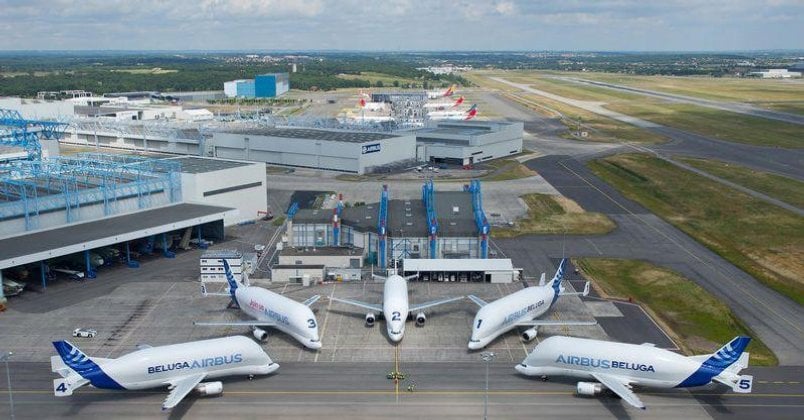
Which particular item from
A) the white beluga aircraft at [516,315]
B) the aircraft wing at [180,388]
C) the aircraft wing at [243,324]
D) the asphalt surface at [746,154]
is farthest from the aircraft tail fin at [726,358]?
the asphalt surface at [746,154]

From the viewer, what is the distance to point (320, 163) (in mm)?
160125

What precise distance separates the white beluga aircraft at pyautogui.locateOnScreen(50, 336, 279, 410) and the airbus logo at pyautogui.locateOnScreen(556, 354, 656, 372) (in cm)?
2400

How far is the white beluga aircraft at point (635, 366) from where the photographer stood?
4938 centimetres

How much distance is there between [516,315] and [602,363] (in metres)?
11.2

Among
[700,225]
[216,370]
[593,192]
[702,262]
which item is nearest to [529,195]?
[593,192]

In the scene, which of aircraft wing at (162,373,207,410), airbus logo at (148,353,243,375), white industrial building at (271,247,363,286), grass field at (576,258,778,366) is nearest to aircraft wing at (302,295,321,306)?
white industrial building at (271,247,363,286)

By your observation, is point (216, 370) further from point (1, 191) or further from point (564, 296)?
point (1, 191)

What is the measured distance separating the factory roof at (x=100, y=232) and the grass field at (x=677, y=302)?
175 ft

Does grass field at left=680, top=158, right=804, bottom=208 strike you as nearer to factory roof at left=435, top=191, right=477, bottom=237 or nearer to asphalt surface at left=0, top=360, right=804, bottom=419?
factory roof at left=435, top=191, right=477, bottom=237

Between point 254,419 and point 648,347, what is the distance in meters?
30.9

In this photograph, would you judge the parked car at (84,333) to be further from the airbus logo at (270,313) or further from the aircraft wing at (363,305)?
the aircraft wing at (363,305)

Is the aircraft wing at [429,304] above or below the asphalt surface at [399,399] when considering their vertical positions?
above

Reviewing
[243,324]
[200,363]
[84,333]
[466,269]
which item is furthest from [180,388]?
[466,269]

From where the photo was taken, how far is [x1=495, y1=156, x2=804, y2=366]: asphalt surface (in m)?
66.2
